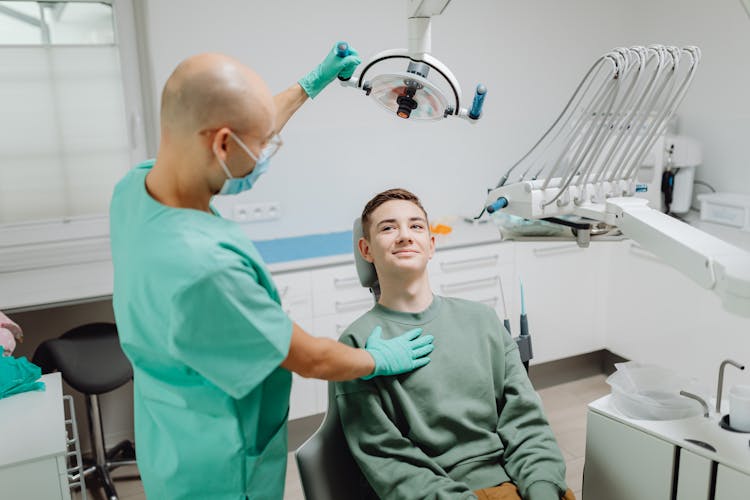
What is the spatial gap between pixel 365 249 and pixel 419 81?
60 centimetres

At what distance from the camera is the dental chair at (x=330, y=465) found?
1639 millimetres

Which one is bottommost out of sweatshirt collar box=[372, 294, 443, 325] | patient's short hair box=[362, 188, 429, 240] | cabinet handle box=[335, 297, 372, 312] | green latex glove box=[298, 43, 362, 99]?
cabinet handle box=[335, 297, 372, 312]

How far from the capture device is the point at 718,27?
3535mm

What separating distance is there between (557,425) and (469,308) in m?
1.52

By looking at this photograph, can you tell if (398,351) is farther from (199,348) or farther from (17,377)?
(17,377)

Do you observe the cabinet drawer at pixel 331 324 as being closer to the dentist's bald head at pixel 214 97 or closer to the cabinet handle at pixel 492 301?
the cabinet handle at pixel 492 301

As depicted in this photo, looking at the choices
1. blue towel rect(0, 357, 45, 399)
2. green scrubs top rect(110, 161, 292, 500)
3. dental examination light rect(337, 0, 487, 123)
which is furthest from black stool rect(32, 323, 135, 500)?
dental examination light rect(337, 0, 487, 123)

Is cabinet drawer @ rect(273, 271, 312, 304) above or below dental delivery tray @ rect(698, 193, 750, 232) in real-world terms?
below

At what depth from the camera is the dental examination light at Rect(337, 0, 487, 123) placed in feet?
4.91

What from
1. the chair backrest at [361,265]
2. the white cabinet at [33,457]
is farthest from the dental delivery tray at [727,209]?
the white cabinet at [33,457]

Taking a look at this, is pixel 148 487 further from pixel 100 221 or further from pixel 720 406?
pixel 100 221

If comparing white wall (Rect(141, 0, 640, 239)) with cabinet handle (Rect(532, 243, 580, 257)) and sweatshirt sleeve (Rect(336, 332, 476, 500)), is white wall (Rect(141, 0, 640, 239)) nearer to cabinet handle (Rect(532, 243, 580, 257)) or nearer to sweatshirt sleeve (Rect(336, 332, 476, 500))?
cabinet handle (Rect(532, 243, 580, 257))

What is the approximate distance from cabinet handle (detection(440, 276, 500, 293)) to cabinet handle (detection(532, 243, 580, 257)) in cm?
27

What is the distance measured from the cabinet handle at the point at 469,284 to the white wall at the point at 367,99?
0.57 meters
